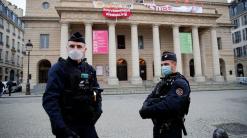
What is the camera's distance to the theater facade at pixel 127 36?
27359 millimetres

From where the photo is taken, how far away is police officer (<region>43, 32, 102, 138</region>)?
2549 mm

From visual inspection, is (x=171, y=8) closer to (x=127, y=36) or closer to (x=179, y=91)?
(x=127, y=36)

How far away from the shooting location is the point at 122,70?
32.9 metres

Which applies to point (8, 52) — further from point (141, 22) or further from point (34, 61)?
point (141, 22)

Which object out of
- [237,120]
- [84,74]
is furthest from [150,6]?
[84,74]

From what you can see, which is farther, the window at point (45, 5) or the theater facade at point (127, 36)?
the window at point (45, 5)

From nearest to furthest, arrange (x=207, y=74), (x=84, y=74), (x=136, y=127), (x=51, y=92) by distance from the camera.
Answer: (x=51, y=92), (x=84, y=74), (x=136, y=127), (x=207, y=74)

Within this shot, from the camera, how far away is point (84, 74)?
9.29 feet

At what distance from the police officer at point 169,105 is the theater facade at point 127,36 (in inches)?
902

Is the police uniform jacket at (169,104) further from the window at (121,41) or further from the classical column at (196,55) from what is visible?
the window at (121,41)

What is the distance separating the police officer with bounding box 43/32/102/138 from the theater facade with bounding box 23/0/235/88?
22795 mm

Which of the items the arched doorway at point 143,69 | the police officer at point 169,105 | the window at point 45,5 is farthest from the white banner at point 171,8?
the police officer at point 169,105

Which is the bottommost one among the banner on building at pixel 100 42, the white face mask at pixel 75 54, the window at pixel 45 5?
the white face mask at pixel 75 54

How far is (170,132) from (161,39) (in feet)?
107
